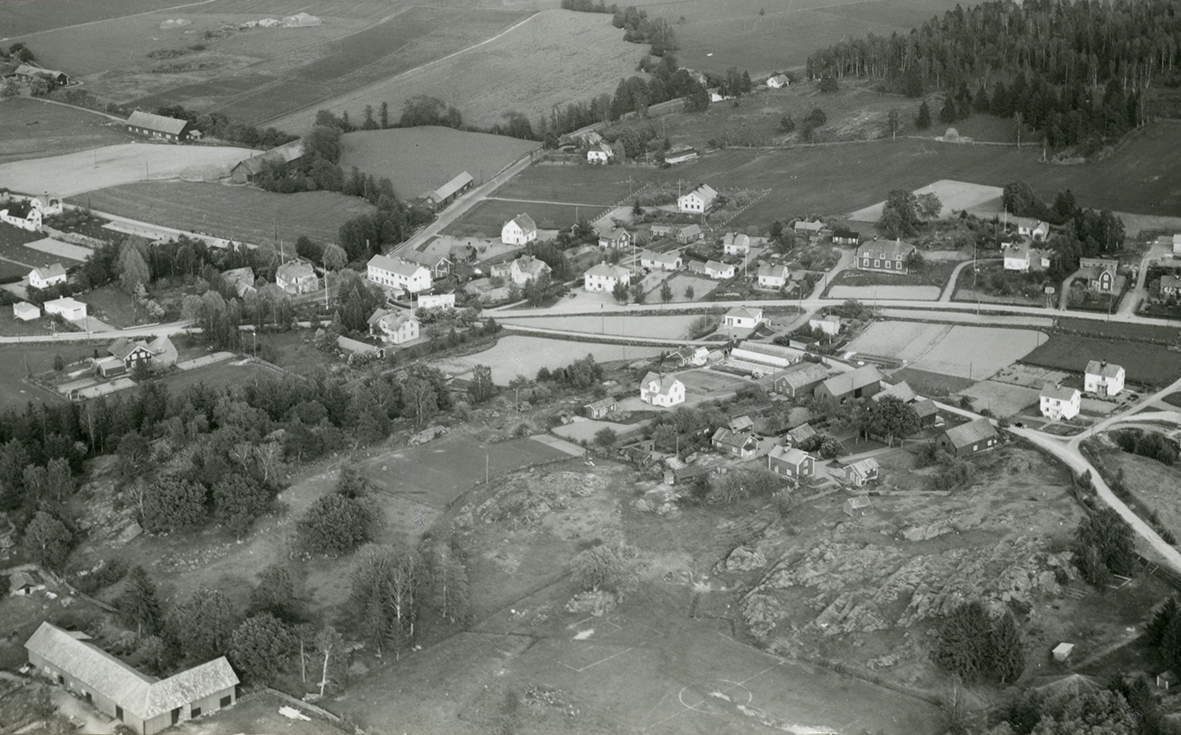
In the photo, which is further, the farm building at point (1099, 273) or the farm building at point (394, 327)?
the farm building at point (1099, 273)

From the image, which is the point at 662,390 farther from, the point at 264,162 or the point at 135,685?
the point at 264,162

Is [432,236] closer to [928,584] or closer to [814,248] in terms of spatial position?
[814,248]

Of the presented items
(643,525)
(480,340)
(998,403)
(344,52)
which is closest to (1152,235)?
(998,403)

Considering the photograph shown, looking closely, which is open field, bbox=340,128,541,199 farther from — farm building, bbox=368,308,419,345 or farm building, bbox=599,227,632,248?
farm building, bbox=368,308,419,345

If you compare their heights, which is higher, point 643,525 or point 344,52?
point 344,52

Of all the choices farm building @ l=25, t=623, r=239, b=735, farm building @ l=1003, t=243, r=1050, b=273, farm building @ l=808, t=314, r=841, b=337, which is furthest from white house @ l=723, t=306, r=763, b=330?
farm building @ l=25, t=623, r=239, b=735

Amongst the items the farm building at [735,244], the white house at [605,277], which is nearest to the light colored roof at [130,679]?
the white house at [605,277]

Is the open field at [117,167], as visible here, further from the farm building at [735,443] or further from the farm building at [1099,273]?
the farm building at [1099,273]
